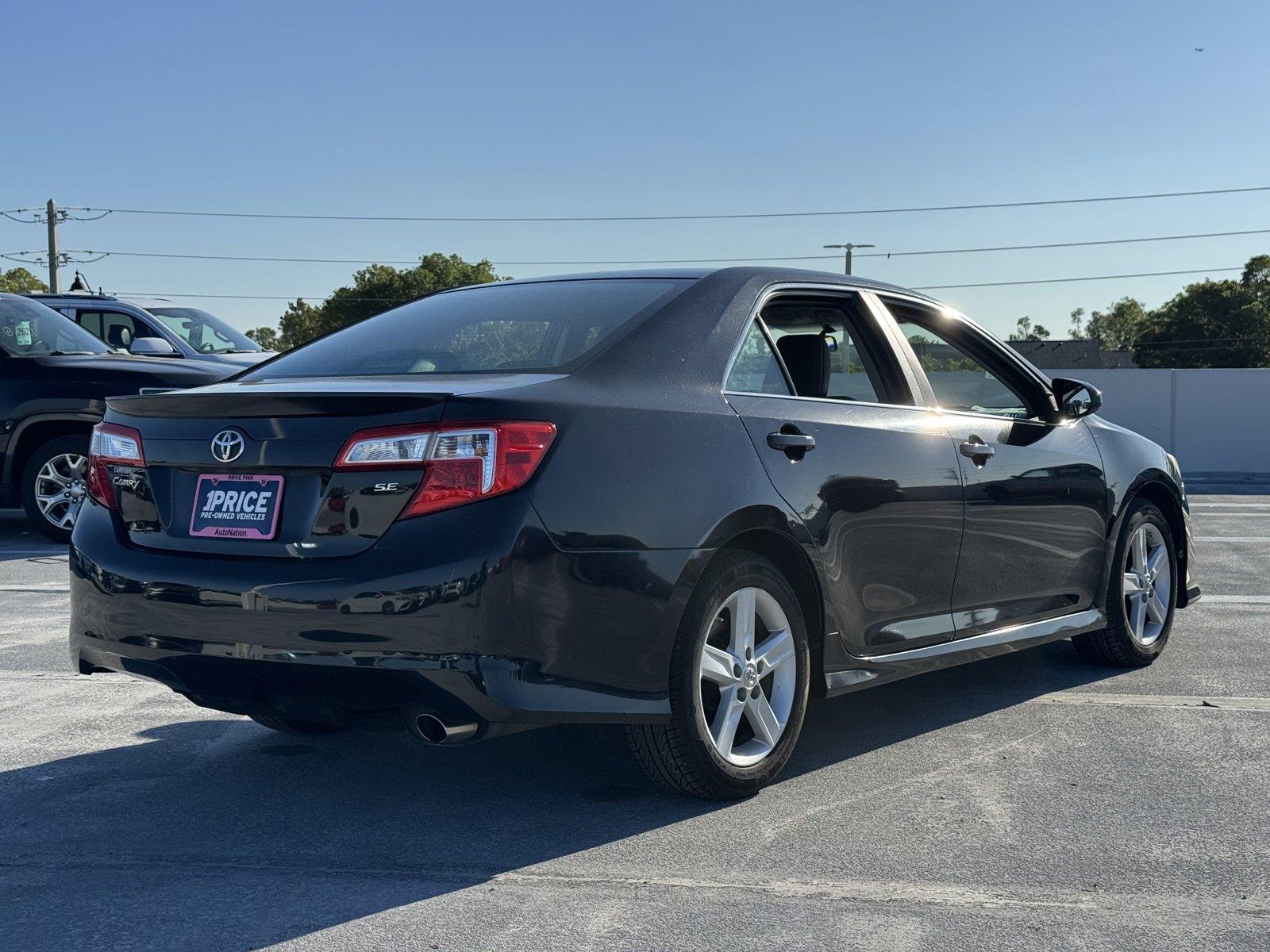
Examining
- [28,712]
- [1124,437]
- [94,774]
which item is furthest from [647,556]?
[1124,437]

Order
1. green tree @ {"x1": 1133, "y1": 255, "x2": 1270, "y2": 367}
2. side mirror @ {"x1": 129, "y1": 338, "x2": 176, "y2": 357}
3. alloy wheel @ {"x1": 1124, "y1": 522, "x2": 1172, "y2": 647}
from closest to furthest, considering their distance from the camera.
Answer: alloy wheel @ {"x1": 1124, "y1": 522, "x2": 1172, "y2": 647}
side mirror @ {"x1": 129, "y1": 338, "x2": 176, "y2": 357}
green tree @ {"x1": 1133, "y1": 255, "x2": 1270, "y2": 367}

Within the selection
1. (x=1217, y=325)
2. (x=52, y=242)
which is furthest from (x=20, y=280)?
(x=1217, y=325)

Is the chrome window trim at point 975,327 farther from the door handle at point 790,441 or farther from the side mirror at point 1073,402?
the door handle at point 790,441

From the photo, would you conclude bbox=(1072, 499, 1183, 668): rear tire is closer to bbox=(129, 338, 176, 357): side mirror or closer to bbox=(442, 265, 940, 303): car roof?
bbox=(442, 265, 940, 303): car roof

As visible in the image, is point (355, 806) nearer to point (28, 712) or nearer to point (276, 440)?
point (276, 440)

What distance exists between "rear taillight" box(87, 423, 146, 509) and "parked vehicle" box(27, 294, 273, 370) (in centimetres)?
997

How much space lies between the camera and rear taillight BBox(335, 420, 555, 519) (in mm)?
3574

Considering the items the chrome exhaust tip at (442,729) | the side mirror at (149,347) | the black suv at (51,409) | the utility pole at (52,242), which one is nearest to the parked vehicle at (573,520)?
the chrome exhaust tip at (442,729)

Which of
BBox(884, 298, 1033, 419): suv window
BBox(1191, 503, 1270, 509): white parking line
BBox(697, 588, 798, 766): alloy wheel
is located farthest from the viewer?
BBox(1191, 503, 1270, 509): white parking line

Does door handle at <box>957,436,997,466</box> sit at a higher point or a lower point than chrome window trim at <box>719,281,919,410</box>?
lower

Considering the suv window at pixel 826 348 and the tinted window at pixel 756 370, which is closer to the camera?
the tinted window at pixel 756 370

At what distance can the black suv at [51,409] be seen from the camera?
1084cm

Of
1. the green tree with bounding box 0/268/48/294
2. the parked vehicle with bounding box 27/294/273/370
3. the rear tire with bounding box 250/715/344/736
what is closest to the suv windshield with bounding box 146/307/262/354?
the parked vehicle with bounding box 27/294/273/370

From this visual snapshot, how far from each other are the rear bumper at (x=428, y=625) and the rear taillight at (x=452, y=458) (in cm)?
4
